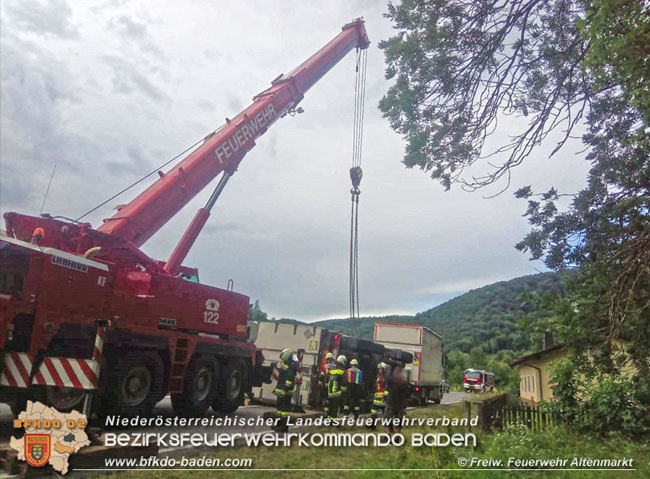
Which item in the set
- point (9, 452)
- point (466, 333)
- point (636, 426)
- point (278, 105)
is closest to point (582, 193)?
point (636, 426)

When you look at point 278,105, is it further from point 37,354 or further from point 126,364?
point 37,354

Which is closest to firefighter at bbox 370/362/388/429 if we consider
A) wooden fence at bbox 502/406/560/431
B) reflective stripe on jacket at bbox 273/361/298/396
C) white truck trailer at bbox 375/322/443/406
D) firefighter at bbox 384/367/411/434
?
firefighter at bbox 384/367/411/434

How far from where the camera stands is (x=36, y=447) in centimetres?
533

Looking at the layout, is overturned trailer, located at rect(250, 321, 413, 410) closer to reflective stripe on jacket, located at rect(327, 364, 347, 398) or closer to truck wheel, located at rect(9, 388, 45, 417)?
reflective stripe on jacket, located at rect(327, 364, 347, 398)

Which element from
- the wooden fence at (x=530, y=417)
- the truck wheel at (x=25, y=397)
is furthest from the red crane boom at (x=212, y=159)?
the wooden fence at (x=530, y=417)

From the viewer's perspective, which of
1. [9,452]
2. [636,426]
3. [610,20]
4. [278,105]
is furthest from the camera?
[278,105]

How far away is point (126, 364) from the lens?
28.2ft

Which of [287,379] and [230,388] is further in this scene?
[230,388]

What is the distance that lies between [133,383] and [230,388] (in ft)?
10.2

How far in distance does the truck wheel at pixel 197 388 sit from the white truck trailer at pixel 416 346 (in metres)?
10.6

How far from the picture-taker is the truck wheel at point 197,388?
10164 mm

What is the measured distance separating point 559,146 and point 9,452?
8653mm

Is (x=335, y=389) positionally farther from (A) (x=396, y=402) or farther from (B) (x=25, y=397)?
(B) (x=25, y=397)

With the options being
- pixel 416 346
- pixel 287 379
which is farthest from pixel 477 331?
pixel 287 379
